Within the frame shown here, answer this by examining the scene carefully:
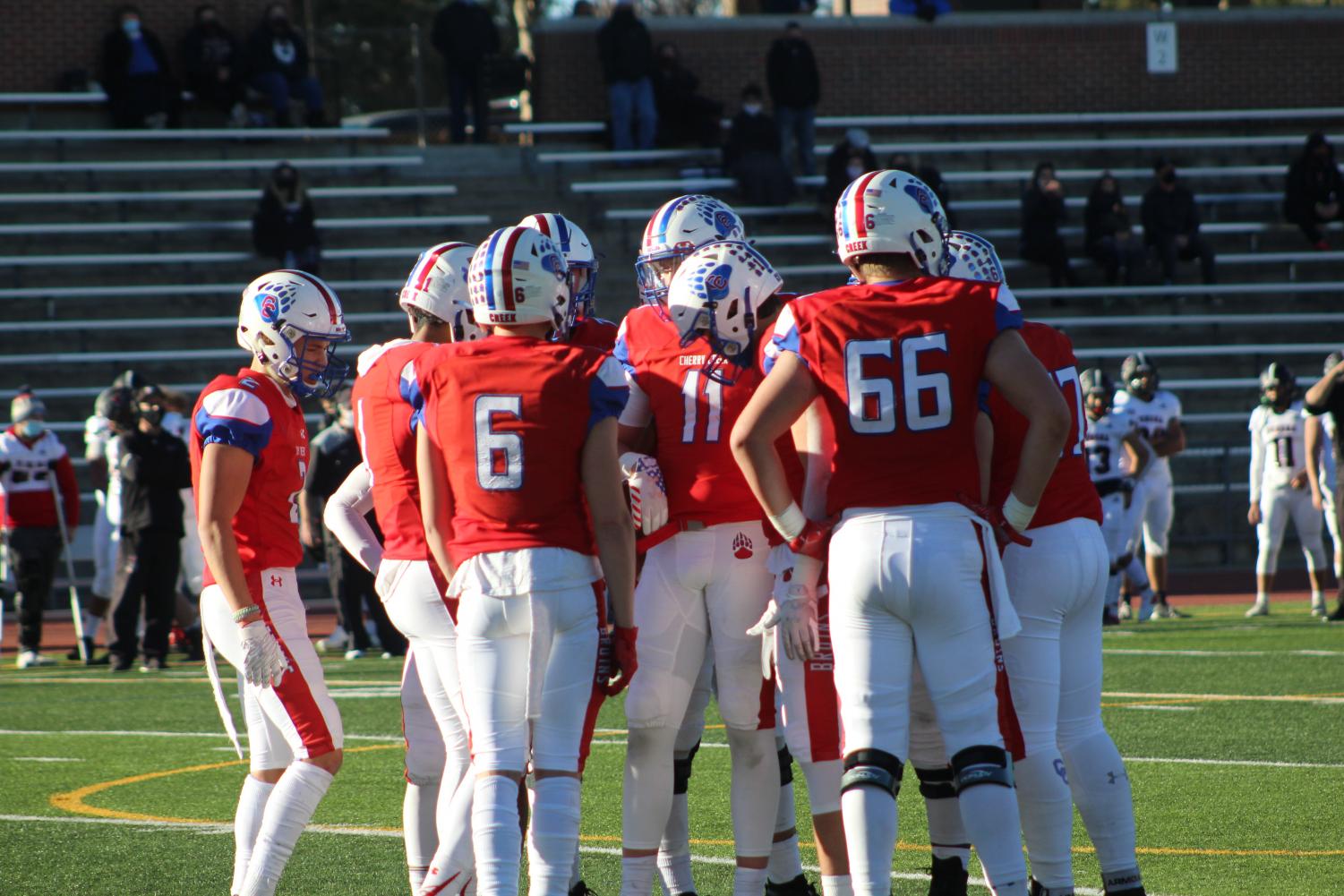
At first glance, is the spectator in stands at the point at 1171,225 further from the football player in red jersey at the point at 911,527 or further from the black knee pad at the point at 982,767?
the black knee pad at the point at 982,767

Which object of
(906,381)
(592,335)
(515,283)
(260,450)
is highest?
(515,283)

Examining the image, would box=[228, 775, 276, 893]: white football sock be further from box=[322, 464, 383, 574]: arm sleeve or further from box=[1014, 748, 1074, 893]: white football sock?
box=[1014, 748, 1074, 893]: white football sock

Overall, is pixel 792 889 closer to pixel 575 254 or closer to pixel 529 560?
pixel 529 560

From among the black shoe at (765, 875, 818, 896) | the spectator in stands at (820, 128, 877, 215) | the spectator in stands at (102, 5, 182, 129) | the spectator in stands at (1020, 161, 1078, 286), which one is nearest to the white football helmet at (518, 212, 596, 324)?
the black shoe at (765, 875, 818, 896)

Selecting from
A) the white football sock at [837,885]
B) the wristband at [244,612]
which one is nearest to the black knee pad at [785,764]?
the white football sock at [837,885]

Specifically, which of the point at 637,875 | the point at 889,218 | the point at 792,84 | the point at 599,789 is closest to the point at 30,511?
the point at 599,789

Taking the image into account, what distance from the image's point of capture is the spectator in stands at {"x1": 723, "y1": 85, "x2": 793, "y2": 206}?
22.0 m

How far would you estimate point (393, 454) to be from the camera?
5.60 m

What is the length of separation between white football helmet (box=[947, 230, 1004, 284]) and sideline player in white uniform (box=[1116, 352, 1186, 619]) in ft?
30.5

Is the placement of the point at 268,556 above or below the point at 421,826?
above

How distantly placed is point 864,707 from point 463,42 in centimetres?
1827

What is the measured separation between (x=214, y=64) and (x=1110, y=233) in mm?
11285

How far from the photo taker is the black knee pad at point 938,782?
539cm

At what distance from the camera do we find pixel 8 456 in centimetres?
1430
